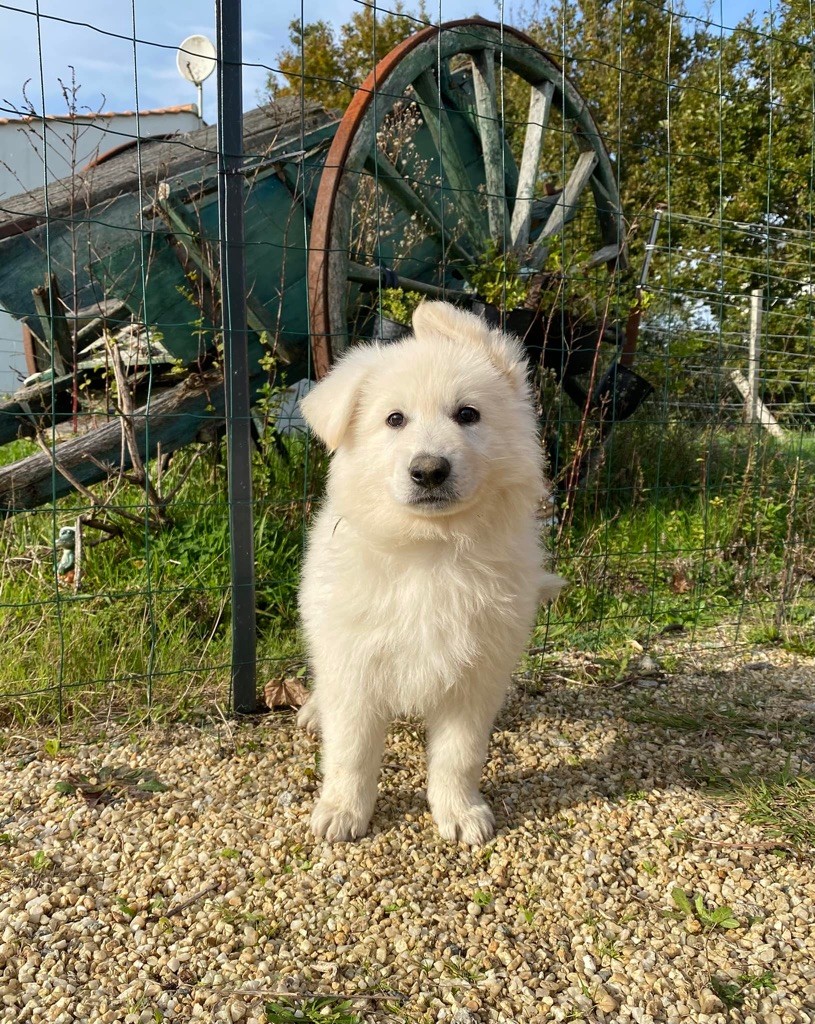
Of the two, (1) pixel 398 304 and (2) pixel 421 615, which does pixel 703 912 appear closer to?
(2) pixel 421 615

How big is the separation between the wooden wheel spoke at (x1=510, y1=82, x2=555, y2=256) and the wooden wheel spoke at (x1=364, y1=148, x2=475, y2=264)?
1.29 ft

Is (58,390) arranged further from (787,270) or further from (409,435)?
(787,270)

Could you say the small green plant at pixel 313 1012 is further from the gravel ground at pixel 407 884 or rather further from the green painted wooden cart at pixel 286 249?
the green painted wooden cart at pixel 286 249

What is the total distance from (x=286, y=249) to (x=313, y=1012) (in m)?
3.57

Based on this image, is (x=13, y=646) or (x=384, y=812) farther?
(x=13, y=646)

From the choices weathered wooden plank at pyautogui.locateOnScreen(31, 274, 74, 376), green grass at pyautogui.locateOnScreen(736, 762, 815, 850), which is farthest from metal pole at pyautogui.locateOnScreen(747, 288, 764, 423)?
weathered wooden plank at pyautogui.locateOnScreen(31, 274, 74, 376)

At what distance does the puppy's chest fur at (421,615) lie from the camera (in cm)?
225

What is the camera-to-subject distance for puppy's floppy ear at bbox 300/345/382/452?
223cm

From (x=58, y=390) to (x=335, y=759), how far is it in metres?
3.11

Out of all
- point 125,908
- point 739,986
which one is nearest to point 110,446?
point 125,908

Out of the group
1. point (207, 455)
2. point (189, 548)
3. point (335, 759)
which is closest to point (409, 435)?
point (335, 759)

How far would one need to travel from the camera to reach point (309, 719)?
10.0 ft

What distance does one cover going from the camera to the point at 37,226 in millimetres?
4168

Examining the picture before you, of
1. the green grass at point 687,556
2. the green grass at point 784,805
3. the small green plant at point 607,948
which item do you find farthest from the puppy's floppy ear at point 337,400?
the green grass at point 687,556
